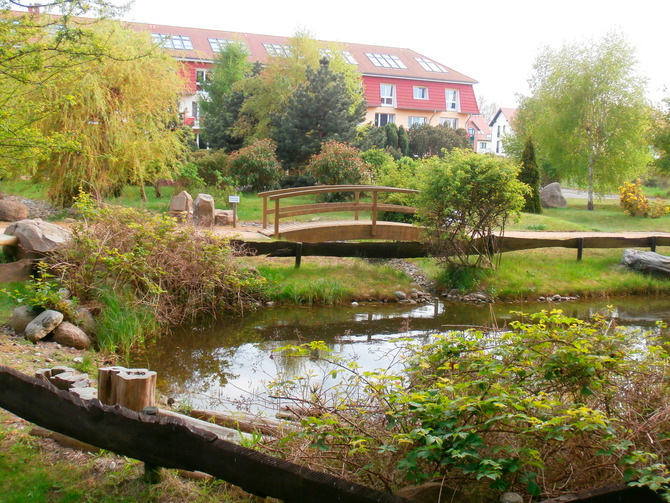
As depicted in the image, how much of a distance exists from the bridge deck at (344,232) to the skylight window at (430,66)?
34507 mm

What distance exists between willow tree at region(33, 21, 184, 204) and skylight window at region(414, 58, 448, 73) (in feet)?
104

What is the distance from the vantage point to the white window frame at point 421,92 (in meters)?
44.8

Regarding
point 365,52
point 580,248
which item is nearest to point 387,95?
point 365,52

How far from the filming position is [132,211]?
9297 millimetres

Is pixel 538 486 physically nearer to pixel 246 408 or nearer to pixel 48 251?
pixel 246 408

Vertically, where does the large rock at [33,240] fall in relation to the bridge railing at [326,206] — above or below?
below

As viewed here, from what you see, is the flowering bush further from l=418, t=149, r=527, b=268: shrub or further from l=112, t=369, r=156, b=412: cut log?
l=112, t=369, r=156, b=412: cut log

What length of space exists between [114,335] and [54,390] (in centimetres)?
421

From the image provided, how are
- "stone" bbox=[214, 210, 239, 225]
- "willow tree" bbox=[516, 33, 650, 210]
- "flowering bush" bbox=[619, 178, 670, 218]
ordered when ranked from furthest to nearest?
"willow tree" bbox=[516, 33, 650, 210]
"flowering bush" bbox=[619, 178, 670, 218]
"stone" bbox=[214, 210, 239, 225]

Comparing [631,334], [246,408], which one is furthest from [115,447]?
[631,334]

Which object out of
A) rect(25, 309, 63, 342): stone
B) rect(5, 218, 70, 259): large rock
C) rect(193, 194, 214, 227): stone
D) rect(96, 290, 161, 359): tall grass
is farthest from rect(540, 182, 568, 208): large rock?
rect(25, 309, 63, 342): stone

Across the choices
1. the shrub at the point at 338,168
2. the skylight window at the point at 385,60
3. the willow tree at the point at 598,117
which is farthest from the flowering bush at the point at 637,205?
the skylight window at the point at 385,60

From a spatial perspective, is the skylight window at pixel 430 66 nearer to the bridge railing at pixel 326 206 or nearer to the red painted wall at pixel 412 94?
the red painted wall at pixel 412 94

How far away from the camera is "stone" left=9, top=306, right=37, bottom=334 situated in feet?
24.7
